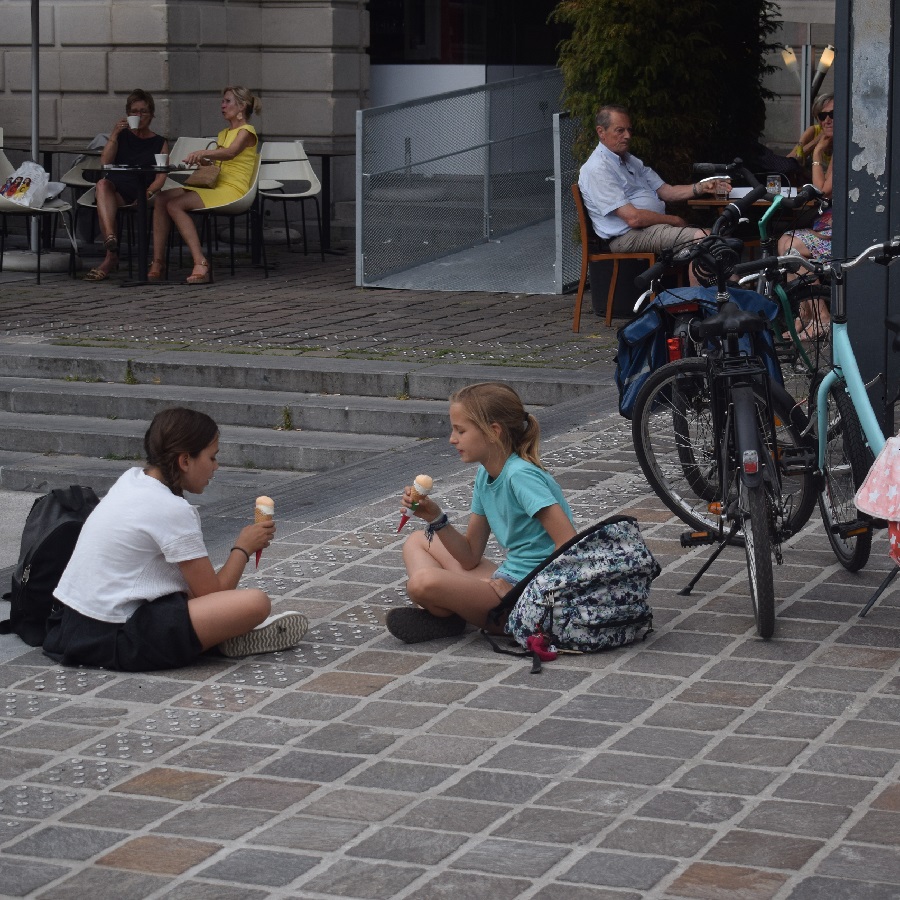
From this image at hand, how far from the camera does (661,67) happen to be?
12.3 meters

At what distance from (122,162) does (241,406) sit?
5512 mm

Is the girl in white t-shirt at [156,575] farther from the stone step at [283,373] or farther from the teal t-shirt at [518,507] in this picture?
the stone step at [283,373]

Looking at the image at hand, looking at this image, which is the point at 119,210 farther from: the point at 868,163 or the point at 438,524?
the point at 438,524

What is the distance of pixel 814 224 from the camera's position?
10.9 m

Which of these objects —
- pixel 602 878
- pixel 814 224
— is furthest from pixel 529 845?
pixel 814 224

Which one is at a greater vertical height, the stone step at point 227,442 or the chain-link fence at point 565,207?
the chain-link fence at point 565,207

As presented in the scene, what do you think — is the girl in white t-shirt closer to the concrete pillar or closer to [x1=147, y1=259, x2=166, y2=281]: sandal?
[x1=147, y1=259, x2=166, y2=281]: sandal

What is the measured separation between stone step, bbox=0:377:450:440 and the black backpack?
386 centimetres

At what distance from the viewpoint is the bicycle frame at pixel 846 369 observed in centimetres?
578

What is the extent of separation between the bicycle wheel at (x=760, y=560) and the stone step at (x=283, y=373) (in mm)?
4029

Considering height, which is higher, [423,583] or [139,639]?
[423,583]

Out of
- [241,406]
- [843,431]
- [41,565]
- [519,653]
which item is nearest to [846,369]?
[843,431]

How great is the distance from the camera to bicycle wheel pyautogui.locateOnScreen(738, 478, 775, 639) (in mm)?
5320

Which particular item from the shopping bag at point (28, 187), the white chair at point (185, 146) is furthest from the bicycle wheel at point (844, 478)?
the white chair at point (185, 146)
